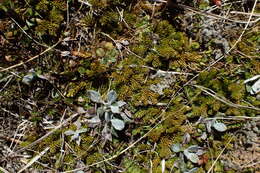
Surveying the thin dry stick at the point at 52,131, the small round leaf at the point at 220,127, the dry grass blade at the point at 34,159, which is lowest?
the dry grass blade at the point at 34,159

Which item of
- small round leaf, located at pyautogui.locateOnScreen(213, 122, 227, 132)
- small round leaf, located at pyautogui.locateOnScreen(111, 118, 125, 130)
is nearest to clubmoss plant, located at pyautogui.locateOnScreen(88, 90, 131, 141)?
small round leaf, located at pyautogui.locateOnScreen(111, 118, 125, 130)

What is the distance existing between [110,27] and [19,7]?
75cm

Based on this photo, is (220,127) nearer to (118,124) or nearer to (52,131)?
(118,124)

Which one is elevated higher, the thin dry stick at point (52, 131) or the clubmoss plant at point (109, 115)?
the clubmoss plant at point (109, 115)

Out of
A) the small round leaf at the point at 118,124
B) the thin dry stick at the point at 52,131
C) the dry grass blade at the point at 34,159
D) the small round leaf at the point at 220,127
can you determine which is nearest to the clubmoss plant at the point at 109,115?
the small round leaf at the point at 118,124

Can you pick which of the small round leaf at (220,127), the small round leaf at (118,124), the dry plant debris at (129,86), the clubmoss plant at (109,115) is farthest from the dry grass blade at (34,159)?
the small round leaf at (220,127)

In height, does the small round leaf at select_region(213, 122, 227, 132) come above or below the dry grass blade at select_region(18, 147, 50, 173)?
above

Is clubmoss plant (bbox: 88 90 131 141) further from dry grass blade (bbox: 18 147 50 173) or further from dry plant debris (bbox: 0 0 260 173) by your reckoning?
dry grass blade (bbox: 18 147 50 173)

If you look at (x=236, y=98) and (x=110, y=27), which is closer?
(x=236, y=98)

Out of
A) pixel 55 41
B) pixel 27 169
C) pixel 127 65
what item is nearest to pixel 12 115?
pixel 27 169

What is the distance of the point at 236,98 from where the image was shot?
3.03 meters

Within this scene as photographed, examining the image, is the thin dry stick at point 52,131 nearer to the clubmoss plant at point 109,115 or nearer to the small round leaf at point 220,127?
the clubmoss plant at point 109,115

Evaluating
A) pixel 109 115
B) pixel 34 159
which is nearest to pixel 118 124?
pixel 109 115

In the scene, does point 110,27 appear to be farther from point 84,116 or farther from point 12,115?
point 12,115
